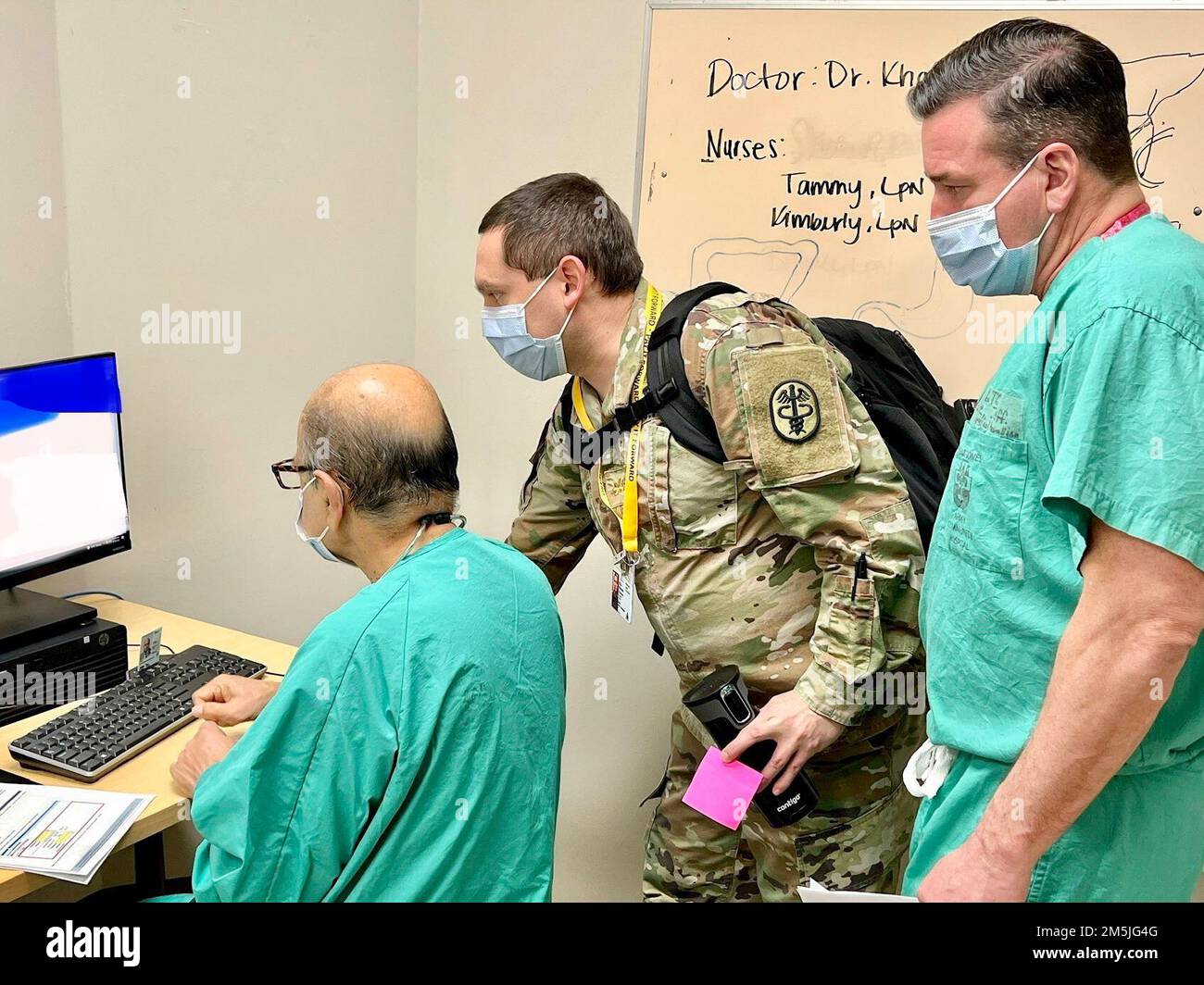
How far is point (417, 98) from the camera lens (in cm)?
251

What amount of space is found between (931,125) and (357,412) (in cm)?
73

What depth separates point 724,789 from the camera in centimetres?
153

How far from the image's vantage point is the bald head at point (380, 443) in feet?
4.17

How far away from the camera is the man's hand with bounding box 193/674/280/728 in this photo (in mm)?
1501

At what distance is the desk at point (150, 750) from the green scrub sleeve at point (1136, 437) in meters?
1.16

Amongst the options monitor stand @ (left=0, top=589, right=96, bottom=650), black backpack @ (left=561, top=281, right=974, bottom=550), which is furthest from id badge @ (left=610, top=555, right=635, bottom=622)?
monitor stand @ (left=0, top=589, right=96, bottom=650)

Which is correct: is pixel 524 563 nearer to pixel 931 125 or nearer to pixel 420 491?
pixel 420 491

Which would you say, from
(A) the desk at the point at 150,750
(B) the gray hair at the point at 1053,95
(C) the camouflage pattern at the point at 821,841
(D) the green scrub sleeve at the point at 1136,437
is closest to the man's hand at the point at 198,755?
(A) the desk at the point at 150,750

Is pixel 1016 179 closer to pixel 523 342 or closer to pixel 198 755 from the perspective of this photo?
pixel 523 342

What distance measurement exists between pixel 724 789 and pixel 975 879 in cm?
56

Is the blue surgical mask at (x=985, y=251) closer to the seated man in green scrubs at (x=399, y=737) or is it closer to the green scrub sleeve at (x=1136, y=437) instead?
the green scrub sleeve at (x=1136, y=437)

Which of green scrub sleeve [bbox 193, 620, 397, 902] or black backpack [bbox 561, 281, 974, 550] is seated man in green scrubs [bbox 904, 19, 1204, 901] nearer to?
black backpack [bbox 561, 281, 974, 550]

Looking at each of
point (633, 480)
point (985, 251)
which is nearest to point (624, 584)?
point (633, 480)

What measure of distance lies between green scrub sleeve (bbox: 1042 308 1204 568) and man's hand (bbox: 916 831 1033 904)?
0.97 feet
